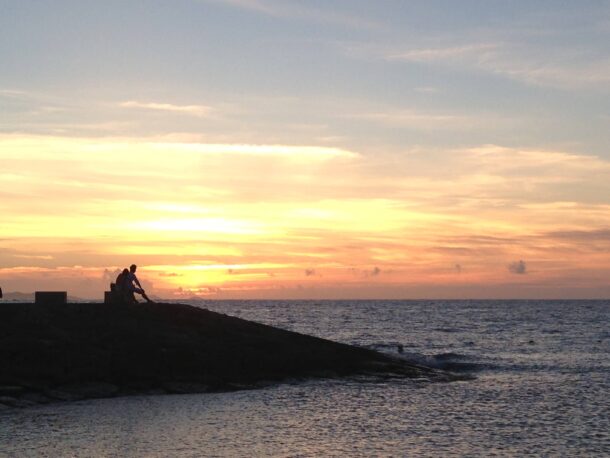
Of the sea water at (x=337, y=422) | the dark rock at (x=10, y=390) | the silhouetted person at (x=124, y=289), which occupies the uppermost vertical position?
the silhouetted person at (x=124, y=289)

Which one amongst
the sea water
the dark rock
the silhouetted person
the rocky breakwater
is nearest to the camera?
the sea water

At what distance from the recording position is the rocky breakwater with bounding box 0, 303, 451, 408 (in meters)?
31.4

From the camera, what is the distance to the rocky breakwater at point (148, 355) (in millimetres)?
31391

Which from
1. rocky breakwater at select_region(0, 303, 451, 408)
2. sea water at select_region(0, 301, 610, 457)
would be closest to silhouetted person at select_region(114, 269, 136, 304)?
rocky breakwater at select_region(0, 303, 451, 408)

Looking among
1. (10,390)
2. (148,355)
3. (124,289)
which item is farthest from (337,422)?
(124,289)

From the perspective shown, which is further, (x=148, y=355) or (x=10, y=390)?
(x=148, y=355)

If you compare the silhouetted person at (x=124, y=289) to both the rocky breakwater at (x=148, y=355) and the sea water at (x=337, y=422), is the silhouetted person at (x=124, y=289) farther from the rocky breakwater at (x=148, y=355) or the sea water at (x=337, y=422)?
the sea water at (x=337, y=422)

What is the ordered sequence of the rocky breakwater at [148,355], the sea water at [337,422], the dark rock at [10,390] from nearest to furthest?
the sea water at [337,422] → the dark rock at [10,390] → the rocky breakwater at [148,355]

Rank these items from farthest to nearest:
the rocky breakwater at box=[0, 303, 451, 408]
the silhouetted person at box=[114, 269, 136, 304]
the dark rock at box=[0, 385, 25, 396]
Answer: the silhouetted person at box=[114, 269, 136, 304] < the rocky breakwater at box=[0, 303, 451, 408] < the dark rock at box=[0, 385, 25, 396]

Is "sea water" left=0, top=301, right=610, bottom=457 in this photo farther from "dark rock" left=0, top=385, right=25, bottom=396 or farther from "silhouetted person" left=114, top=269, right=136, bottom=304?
"silhouetted person" left=114, top=269, right=136, bottom=304

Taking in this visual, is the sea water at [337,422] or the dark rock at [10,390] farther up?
the dark rock at [10,390]

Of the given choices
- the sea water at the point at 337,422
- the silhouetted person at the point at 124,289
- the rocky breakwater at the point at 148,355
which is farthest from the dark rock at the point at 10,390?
the silhouetted person at the point at 124,289

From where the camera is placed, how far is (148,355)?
35219mm

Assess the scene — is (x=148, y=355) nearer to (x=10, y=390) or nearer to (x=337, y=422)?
(x=10, y=390)
